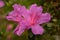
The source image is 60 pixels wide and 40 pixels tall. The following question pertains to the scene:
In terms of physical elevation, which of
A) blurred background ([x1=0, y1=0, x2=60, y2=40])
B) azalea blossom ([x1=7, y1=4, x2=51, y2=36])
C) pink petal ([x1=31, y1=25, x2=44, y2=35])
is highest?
azalea blossom ([x1=7, y1=4, x2=51, y2=36])

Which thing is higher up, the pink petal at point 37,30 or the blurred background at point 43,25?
the pink petal at point 37,30

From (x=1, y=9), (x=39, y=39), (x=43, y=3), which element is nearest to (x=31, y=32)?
(x=39, y=39)

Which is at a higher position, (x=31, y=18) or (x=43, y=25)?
(x=31, y=18)

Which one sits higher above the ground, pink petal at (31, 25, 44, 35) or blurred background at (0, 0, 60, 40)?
pink petal at (31, 25, 44, 35)

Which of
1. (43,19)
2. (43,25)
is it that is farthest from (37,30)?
(43,25)

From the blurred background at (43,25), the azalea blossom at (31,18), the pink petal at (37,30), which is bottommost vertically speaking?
the blurred background at (43,25)

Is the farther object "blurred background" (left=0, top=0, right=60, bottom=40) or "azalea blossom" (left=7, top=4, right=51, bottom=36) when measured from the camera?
"blurred background" (left=0, top=0, right=60, bottom=40)

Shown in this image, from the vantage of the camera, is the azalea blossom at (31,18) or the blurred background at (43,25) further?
the blurred background at (43,25)

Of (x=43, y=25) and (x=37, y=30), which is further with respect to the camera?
(x=43, y=25)

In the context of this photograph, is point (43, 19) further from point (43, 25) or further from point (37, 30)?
point (43, 25)
